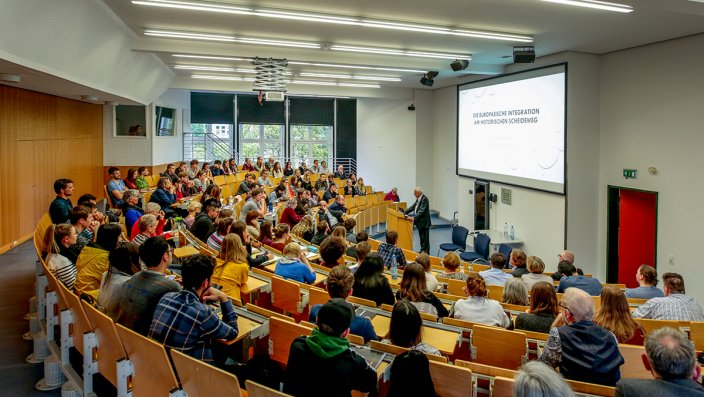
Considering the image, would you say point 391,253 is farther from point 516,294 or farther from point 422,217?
point 422,217

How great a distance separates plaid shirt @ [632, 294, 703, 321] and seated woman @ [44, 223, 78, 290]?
17.6 ft

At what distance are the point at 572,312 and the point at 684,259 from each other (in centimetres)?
648

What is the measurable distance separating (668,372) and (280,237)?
17.6 ft

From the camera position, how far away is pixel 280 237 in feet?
23.2

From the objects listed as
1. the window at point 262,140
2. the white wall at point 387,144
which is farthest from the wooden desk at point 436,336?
the window at point 262,140

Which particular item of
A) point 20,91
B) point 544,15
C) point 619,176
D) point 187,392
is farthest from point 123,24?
point 619,176

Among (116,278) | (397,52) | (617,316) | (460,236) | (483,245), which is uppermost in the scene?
(397,52)

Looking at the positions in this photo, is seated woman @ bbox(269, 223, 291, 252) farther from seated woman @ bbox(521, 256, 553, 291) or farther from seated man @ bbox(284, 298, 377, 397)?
seated man @ bbox(284, 298, 377, 397)

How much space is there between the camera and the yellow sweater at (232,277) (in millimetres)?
4574

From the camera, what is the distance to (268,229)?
7.16 metres

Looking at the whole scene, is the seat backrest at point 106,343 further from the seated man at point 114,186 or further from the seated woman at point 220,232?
the seated man at point 114,186

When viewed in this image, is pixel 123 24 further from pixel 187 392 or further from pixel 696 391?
pixel 696 391

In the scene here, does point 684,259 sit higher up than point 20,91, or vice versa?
point 20,91

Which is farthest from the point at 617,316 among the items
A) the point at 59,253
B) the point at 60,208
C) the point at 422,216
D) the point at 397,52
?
the point at 422,216
